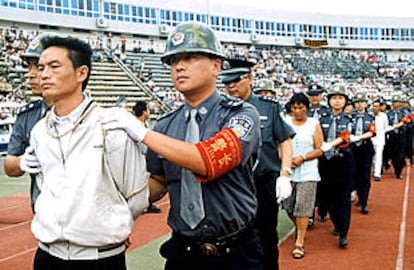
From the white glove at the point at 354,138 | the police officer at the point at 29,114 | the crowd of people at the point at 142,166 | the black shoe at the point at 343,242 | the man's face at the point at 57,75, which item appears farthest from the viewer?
the white glove at the point at 354,138

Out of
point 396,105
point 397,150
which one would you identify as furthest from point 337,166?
point 396,105

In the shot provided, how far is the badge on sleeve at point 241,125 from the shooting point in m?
2.36

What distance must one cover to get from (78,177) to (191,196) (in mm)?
533

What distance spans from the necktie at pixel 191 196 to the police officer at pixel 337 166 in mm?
3609

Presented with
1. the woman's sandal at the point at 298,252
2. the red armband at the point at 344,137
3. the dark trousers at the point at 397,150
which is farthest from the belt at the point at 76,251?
the dark trousers at the point at 397,150

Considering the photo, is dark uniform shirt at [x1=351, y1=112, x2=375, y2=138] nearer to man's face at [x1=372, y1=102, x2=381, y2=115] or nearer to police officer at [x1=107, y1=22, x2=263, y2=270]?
man's face at [x1=372, y1=102, x2=381, y2=115]

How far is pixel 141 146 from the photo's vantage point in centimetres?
252

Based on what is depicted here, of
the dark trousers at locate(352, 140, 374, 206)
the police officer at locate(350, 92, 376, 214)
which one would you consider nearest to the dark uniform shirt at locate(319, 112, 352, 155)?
the police officer at locate(350, 92, 376, 214)

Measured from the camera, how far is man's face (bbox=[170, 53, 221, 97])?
2.49 m

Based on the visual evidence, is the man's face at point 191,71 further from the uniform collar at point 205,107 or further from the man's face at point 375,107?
the man's face at point 375,107

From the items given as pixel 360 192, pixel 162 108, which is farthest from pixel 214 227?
pixel 162 108

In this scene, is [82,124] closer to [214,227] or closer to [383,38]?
[214,227]

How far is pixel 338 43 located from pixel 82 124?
58035mm

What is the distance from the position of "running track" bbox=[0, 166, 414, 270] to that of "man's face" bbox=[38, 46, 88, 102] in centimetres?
351
